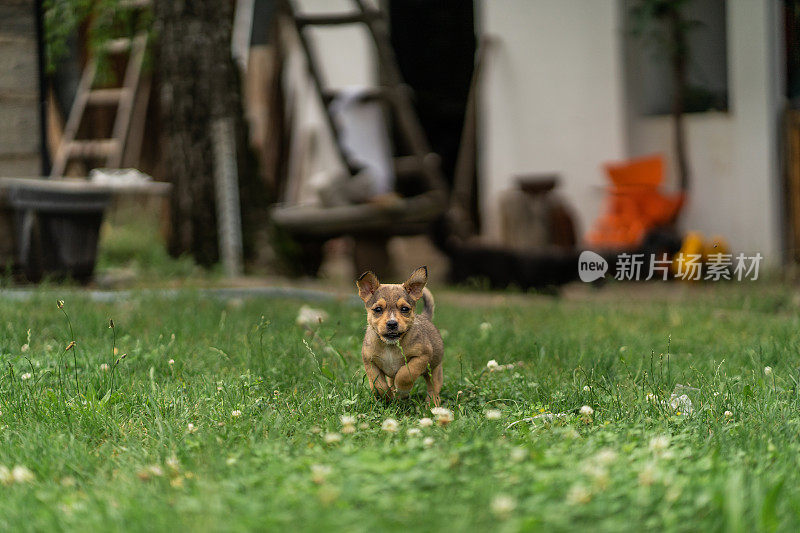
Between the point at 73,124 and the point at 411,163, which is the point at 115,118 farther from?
the point at 411,163

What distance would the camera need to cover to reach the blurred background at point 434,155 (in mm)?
6773

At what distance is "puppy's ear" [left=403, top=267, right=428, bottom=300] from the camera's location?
3.08 meters

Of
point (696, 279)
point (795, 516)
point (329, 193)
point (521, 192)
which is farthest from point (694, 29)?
point (795, 516)

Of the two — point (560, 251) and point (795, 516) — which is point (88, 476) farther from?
point (560, 251)

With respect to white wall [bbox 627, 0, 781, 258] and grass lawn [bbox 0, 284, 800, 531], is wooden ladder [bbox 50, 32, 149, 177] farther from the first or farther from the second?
grass lawn [bbox 0, 284, 800, 531]

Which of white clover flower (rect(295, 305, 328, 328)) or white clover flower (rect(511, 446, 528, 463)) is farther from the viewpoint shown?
white clover flower (rect(295, 305, 328, 328))

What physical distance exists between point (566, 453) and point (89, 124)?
11275 millimetres

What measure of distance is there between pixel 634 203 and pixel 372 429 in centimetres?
647

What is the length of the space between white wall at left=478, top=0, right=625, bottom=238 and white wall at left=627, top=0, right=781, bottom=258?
0.88 metres

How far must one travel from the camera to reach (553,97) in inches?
386

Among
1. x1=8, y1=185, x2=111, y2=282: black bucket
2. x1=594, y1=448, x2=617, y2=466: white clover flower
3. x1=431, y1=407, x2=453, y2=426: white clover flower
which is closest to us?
x1=594, y1=448, x2=617, y2=466: white clover flower

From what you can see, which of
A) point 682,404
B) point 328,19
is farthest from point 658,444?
point 328,19

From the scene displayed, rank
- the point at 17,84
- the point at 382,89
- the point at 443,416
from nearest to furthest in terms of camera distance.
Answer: the point at 443,416, the point at 17,84, the point at 382,89

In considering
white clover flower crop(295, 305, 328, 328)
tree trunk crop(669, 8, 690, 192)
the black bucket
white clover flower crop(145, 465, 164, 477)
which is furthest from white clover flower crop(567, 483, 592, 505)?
tree trunk crop(669, 8, 690, 192)
